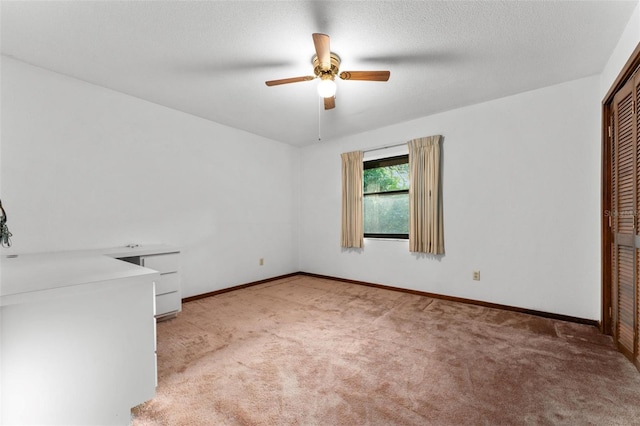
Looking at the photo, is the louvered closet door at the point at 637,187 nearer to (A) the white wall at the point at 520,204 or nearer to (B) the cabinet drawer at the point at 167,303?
(A) the white wall at the point at 520,204

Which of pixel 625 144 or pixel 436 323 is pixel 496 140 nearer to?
pixel 625 144

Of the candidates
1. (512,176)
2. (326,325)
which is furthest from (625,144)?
(326,325)

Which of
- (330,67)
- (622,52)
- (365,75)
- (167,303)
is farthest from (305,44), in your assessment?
(167,303)

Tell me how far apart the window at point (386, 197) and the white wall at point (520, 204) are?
11.0 inches

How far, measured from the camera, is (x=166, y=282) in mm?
2789

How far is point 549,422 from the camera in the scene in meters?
1.38

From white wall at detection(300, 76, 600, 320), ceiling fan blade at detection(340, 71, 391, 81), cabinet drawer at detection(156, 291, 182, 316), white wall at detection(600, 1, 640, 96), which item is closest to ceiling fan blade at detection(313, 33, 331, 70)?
ceiling fan blade at detection(340, 71, 391, 81)

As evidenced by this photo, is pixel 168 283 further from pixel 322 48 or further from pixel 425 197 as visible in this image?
pixel 425 197

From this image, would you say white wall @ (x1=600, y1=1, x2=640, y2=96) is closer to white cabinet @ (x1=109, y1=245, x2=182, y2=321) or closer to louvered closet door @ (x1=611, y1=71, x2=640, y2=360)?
louvered closet door @ (x1=611, y1=71, x2=640, y2=360)

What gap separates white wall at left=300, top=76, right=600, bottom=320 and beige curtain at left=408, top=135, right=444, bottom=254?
0.41ft

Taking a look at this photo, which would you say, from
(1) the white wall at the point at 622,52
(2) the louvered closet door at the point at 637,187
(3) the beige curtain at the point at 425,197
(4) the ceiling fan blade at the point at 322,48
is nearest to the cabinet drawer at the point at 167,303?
(4) the ceiling fan blade at the point at 322,48

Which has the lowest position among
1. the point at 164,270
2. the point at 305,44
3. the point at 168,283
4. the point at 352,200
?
the point at 168,283

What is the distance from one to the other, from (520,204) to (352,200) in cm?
222

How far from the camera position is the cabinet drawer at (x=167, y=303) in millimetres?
2695
